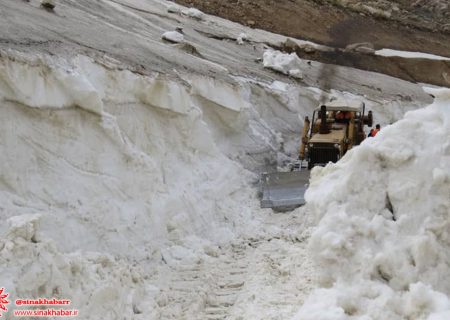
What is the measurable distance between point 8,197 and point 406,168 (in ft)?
14.7

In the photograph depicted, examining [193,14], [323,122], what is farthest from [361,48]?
[323,122]

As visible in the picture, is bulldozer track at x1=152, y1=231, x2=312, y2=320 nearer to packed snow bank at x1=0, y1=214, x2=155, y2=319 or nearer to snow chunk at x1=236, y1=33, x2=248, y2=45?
packed snow bank at x1=0, y1=214, x2=155, y2=319

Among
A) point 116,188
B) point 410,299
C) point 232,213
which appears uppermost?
point 410,299

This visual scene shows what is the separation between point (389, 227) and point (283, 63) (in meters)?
11.6

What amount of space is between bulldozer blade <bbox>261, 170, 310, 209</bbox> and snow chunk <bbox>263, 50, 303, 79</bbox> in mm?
5541

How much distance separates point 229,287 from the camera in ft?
24.8

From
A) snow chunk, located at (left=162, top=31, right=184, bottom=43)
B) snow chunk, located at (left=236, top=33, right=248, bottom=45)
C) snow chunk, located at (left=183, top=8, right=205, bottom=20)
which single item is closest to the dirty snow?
snow chunk, located at (left=236, top=33, right=248, bottom=45)

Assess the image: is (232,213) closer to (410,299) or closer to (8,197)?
(8,197)

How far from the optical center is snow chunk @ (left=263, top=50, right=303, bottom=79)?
16547 millimetres

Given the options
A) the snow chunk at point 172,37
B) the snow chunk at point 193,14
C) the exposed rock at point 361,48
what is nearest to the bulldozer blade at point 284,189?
the snow chunk at point 172,37

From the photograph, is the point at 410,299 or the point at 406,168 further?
the point at 406,168

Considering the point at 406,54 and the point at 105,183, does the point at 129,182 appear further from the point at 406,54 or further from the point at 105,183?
the point at 406,54

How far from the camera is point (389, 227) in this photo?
5660mm

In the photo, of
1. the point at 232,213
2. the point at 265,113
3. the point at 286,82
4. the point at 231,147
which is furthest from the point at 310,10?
the point at 232,213
